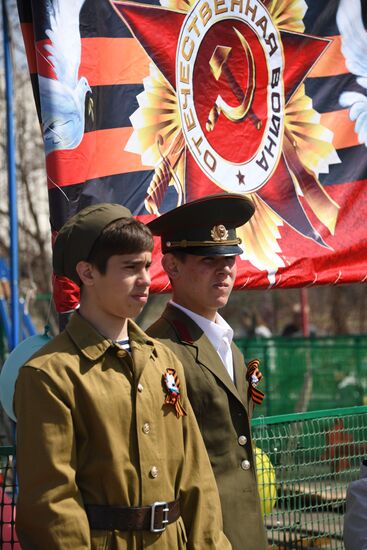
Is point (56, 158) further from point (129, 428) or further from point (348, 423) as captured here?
point (348, 423)

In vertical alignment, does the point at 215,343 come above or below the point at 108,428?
above

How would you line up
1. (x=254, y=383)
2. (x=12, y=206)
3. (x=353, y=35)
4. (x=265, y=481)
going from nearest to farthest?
(x=254, y=383) → (x=265, y=481) → (x=353, y=35) → (x=12, y=206)

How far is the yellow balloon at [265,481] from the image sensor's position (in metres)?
4.45

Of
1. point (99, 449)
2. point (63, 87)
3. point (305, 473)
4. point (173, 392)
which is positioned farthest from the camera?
point (305, 473)

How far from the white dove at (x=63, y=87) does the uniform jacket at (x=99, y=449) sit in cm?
121

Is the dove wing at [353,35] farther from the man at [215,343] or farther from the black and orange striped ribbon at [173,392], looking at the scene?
the black and orange striped ribbon at [173,392]

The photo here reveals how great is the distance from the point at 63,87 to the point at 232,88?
130 cm

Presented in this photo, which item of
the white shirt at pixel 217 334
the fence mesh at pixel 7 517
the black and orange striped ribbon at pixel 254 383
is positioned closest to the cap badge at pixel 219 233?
the white shirt at pixel 217 334

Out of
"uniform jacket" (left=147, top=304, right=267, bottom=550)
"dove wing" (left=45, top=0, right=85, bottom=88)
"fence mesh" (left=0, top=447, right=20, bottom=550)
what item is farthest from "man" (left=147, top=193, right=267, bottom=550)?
"dove wing" (left=45, top=0, right=85, bottom=88)

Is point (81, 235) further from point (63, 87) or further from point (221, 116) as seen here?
point (221, 116)

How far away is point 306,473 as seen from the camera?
472 centimetres

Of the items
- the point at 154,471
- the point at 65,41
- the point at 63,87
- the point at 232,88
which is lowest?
the point at 154,471

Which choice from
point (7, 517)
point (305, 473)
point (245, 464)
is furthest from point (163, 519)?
point (305, 473)

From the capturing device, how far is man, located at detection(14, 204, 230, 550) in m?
2.85
